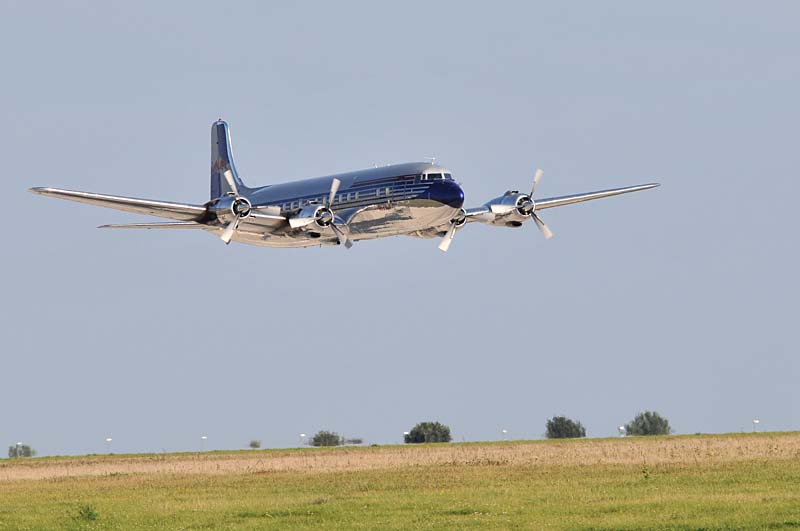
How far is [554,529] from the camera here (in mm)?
30109

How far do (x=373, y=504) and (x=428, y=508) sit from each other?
7.66ft

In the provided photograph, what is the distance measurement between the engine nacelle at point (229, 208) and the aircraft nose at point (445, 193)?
36.1 feet

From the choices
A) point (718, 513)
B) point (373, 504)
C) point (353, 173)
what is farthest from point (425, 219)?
point (718, 513)

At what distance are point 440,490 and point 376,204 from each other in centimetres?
2670

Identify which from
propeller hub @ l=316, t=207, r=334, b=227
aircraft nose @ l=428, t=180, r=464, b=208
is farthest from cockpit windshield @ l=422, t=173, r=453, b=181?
propeller hub @ l=316, t=207, r=334, b=227

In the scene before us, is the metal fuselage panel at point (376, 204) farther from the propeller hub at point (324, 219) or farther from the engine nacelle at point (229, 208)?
the engine nacelle at point (229, 208)

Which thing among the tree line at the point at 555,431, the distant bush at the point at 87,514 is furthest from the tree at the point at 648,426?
the distant bush at the point at 87,514

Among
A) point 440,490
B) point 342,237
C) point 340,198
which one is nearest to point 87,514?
point 440,490

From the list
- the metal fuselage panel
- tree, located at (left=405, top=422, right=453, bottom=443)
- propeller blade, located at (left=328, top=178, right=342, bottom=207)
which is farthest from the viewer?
tree, located at (left=405, top=422, right=453, bottom=443)

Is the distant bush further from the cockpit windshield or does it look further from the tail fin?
the tail fin

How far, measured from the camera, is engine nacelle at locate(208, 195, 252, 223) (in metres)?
65.0

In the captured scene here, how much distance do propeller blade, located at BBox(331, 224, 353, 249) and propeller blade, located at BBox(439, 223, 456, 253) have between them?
5.88m

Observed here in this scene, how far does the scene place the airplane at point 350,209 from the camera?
62375 millimetres

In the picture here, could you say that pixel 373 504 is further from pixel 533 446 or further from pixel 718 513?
pixel 533 446
